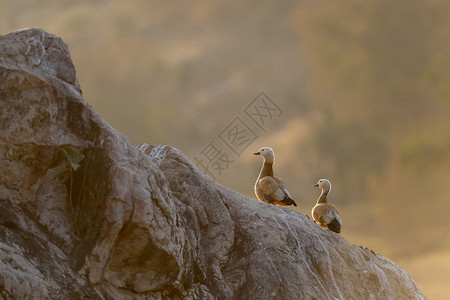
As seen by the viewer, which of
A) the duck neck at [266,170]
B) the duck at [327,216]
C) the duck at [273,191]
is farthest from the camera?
the duck neck at [266,170]

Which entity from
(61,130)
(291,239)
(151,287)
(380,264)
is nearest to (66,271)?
(151,287)

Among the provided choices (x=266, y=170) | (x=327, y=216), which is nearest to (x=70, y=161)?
(x=327, y=216)

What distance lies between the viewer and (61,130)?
804 cm

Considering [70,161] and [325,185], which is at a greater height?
[325,185]

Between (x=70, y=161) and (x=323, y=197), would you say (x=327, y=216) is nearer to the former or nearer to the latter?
(x=323, y=197)

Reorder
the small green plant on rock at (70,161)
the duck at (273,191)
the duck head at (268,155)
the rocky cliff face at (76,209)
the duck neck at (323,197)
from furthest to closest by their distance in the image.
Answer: the duck head at (268,155)
the duck neck at (323,197)
the duck at (273,191)
the small green plant on rock at (70,161)
the rocky cliff face at (76,209)

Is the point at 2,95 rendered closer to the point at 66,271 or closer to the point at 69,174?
the point at 69,174

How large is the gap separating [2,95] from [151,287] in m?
3.42

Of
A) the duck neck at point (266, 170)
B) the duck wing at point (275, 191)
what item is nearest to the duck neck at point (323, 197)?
the duck neck at point (266, 170)

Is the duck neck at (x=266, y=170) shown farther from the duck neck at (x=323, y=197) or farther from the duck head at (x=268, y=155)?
the duck neck at (x=323, y=197)

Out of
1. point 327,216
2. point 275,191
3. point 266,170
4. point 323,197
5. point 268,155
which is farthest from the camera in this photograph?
point 268,155

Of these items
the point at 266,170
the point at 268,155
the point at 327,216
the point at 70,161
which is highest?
the point at 268,155

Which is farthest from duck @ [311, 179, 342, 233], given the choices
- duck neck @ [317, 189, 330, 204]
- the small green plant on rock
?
the small green plant on rock

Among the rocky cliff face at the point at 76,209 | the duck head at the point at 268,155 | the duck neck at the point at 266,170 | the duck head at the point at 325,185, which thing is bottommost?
the rocky cliff face at the point at 76,209
